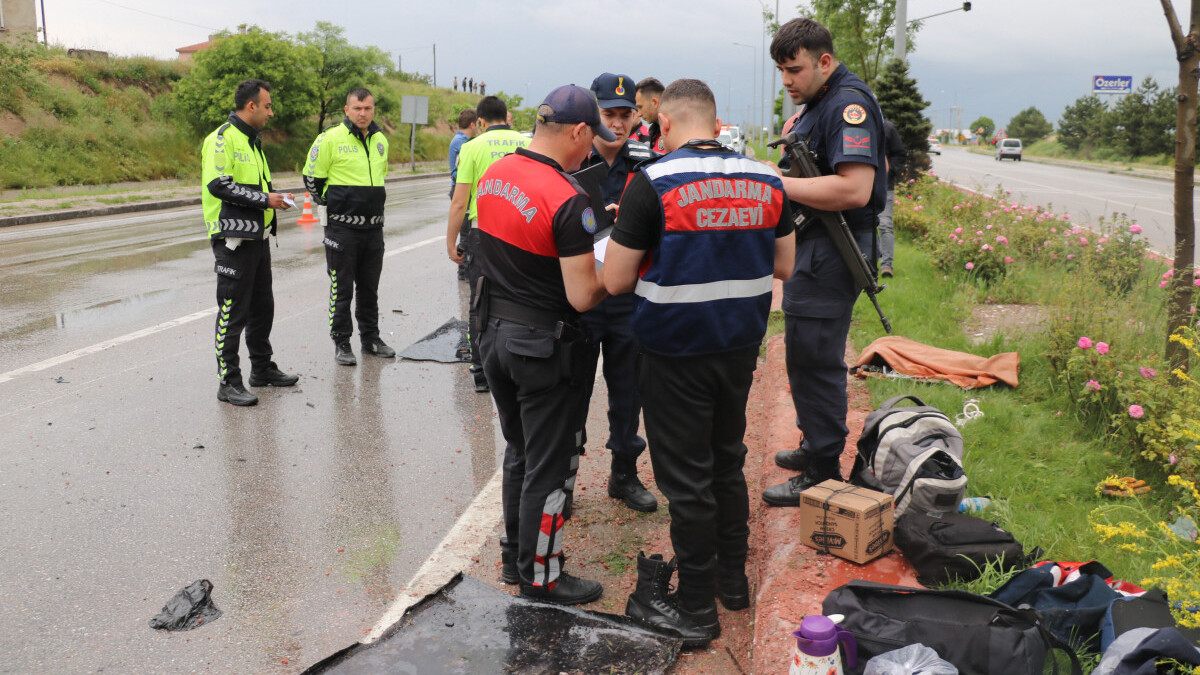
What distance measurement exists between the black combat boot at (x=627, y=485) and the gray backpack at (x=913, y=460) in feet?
3.43

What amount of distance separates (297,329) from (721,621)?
589 centimetres

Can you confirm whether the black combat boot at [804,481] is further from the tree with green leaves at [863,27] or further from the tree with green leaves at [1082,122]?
the tree with green leaves at [1082,122]

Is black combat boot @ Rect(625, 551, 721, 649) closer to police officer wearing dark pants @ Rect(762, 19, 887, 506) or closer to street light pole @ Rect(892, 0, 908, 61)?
police officer wearing dark pants @ Rect(762, 19, 887, 506)

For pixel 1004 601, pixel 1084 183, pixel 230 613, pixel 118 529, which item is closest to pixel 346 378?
pixel 118 529

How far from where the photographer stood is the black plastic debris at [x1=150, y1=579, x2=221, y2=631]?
334 cm

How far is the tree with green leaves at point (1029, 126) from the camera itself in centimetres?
7975

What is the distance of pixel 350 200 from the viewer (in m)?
7.00

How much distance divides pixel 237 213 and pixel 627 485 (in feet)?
11.4

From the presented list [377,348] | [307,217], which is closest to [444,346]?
[377,348]

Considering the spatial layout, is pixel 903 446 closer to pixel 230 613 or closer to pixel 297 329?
pixel 230 613

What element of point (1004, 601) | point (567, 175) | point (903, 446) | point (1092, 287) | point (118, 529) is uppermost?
point (567, 175)

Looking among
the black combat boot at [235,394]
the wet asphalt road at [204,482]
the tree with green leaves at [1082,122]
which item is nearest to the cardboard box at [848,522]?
the wet asphalt road at [204,482]

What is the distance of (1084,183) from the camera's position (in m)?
31.4

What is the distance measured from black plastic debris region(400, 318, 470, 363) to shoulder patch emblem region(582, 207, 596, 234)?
427cm
